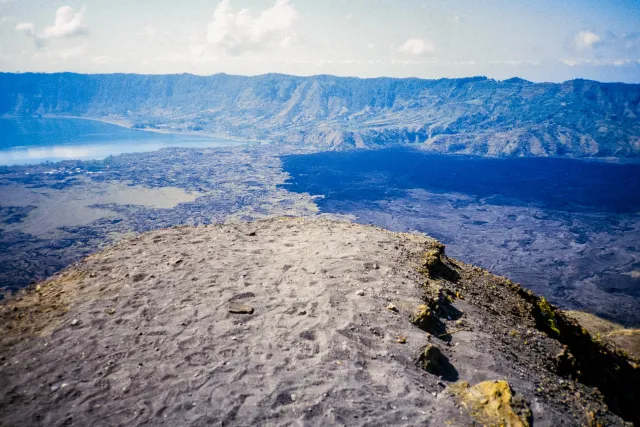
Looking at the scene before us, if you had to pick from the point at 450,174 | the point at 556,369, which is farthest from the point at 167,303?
the point at 450,174

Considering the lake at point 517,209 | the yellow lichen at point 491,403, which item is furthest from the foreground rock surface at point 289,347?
the lake at point 517,209

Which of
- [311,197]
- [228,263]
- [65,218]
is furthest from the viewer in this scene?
[311,197]

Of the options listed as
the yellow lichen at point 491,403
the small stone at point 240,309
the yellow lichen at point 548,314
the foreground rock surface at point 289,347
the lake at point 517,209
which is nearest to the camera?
the yellow lichen at point 491,403

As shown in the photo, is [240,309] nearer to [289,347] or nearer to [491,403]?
[289,347]

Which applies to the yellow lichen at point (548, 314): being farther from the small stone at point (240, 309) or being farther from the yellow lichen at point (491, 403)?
the small stone at point (240, 309)

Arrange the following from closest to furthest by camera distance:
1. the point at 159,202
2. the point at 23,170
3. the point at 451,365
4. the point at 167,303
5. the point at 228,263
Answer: the point at 451,365, the point at 167,303, the point at 228,263, the point at 159,202, the point at 23,170

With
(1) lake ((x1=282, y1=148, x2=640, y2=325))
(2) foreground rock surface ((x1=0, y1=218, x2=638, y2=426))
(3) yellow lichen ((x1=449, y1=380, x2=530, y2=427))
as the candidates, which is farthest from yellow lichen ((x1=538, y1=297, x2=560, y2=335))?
(1) lake ((x1=282, y1=148, x2=640, y2=325))

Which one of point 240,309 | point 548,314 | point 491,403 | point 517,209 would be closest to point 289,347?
point 240,309

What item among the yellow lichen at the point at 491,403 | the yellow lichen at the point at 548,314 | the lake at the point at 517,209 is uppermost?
the yellow lichen at the point at 491,403

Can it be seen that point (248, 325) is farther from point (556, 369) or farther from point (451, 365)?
point (556, 369)
